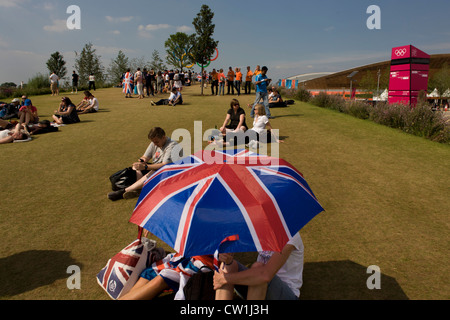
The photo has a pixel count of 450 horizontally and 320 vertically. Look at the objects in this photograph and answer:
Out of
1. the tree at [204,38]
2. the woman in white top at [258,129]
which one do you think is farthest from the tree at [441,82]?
the woman in white top at [258,129]

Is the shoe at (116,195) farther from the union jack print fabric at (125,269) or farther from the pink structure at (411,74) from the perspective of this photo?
the pink structure at (411,74)

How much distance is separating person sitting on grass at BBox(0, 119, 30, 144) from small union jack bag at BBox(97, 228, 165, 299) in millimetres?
9376

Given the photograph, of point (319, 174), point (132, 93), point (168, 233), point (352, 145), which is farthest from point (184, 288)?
point (132, 93)

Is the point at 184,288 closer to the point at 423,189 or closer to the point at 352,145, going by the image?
the point at 423,189

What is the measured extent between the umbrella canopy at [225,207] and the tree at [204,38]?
23.9 m

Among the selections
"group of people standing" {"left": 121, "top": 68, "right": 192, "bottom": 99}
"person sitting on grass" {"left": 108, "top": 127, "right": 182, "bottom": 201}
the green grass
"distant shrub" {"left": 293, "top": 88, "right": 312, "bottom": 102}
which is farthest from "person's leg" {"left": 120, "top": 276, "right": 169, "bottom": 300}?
"distant shrub" {"left": 293, "top": 88, "right": 312, "bottom": 102}

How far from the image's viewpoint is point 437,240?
4.49m

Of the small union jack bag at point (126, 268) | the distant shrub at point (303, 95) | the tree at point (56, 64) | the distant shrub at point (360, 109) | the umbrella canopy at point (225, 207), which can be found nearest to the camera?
the umbrella canopy at point (225, 207)

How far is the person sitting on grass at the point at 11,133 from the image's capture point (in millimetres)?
10210

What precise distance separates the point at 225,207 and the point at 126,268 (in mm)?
1655

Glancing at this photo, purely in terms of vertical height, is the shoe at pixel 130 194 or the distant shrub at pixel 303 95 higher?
the distant shrub at pixel 303 95

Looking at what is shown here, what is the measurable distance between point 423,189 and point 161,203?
6.30 m

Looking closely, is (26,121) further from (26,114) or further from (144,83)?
(144,83)

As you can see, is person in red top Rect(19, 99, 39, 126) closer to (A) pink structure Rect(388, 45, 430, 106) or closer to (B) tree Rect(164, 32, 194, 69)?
(A) pink structure Rect(388, 45, 430, 106)
